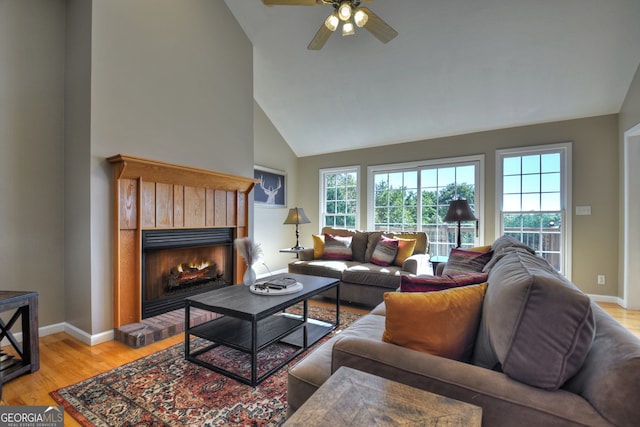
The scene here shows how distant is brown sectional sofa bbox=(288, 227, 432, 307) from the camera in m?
3.46

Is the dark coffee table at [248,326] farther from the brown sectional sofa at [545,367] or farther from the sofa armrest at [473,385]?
the brown sectional sofa at [545,367]

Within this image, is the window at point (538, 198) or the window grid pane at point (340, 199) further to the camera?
the window grid pane at point (340, 199)

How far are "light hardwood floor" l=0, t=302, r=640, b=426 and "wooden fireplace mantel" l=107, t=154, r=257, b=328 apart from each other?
0.32 m

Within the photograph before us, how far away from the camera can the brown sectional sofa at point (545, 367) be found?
789 mm

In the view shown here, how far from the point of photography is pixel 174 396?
1808 millimetres

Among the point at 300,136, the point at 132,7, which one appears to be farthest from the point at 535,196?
the point at 132,7

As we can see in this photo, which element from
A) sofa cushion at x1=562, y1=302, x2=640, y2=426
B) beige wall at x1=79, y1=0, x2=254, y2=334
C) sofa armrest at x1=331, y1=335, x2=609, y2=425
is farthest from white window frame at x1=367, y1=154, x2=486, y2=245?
sofa armrest at x1=331, y1=335, x2=609, y2=425

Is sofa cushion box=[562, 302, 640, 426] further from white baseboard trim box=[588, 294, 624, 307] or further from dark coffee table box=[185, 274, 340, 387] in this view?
white baseboard trim box=[588, 294, 624, 307]

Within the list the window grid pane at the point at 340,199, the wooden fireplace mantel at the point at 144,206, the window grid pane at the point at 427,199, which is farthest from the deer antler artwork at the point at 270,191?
the window grid pane at the point at 427,199

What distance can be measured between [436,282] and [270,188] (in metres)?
4.21

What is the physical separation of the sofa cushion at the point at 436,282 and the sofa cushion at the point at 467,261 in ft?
3.68

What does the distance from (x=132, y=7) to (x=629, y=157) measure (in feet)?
18.3

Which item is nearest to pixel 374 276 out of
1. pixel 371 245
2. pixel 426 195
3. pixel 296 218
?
pixel 371 245

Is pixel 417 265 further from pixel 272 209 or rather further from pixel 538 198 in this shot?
pixel 272 209
